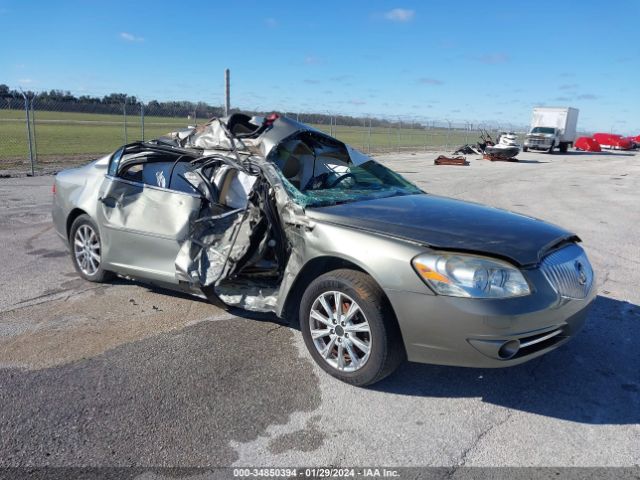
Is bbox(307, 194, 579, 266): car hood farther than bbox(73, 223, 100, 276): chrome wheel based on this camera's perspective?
No

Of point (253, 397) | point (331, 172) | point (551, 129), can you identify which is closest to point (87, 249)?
point (331, 172)

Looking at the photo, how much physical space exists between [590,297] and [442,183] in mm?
12538

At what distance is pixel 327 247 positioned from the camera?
365 cm

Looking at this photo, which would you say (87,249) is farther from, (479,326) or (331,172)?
(479,326)

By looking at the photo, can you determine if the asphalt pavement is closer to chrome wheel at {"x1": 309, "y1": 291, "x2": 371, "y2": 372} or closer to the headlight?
chrome wheel at {"x1": 309, "y1": 291, "x2": 371, "y2": 372}

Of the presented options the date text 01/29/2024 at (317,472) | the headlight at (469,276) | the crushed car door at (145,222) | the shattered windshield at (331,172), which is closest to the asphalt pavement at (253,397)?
the date text 01/29/2024 at (317,472)

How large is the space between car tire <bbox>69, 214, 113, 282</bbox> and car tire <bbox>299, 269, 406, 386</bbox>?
254cm

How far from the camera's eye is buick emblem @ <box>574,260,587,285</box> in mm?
3701

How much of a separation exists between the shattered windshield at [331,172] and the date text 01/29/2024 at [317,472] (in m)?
2.07

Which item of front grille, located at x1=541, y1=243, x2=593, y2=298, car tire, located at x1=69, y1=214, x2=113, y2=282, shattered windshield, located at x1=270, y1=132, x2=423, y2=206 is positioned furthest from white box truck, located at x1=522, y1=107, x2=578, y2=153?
car tire, located at x1=69, y1=214, x2=113, y2=282

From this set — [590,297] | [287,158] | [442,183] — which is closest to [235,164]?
[287,158]

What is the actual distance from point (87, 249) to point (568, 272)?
431 centimetres

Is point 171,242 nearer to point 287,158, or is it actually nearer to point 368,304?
point 287,158

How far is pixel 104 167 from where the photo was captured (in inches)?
211
